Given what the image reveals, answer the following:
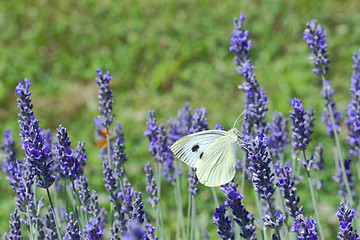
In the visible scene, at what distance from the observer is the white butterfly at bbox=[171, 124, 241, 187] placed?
228cm

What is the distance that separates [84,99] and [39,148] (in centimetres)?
389

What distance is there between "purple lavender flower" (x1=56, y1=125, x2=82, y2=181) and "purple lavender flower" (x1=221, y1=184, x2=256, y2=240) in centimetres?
63

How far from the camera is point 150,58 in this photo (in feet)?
20.0

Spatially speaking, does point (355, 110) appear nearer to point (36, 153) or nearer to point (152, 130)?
point (152, 130)

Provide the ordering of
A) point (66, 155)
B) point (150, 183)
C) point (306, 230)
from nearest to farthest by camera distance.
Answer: point (306, 230), point (66, 155), point (150, 183)

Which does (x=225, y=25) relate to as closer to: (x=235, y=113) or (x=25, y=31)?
(x=235, y=113)

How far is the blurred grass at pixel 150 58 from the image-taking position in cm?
530

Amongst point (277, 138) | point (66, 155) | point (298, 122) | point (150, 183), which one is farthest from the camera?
point (277, 138)

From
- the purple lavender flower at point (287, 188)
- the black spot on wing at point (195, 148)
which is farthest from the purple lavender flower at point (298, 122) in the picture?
the black spot on wing at point (195, 148)

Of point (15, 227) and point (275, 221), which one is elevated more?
point (15, 227)

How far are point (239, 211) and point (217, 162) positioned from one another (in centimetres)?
60

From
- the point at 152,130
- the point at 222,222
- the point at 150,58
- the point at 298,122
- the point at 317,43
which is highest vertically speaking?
the point at 150,58

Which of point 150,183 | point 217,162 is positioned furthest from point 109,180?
point 217,162

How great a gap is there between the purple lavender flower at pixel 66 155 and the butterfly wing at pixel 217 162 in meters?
0.58
